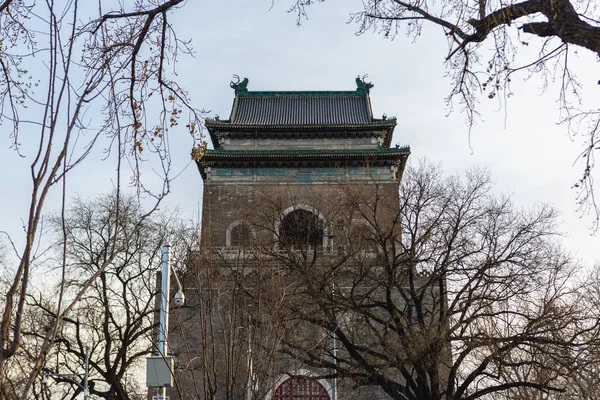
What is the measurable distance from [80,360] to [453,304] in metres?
10.3

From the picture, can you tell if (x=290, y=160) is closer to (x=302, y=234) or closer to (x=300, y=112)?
(x=300, y=112)

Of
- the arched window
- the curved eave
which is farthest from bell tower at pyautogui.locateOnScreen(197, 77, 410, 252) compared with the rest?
the arched window

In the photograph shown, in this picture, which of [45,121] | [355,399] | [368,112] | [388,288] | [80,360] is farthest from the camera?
[368,112]

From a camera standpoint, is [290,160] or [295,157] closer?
[295,157]

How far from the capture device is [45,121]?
2.56 metres

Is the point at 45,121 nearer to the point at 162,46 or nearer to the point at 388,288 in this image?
the point at 162,46

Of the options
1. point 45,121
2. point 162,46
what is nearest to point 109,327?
point 162,46

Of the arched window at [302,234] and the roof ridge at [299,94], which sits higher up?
the roof ridge at [299,94]

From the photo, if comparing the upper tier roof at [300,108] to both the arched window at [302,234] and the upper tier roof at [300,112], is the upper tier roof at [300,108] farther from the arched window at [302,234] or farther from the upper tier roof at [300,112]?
the arched window at [302,234]

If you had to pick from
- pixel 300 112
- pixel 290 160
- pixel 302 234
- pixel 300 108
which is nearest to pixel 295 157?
Result: pixel 290 160

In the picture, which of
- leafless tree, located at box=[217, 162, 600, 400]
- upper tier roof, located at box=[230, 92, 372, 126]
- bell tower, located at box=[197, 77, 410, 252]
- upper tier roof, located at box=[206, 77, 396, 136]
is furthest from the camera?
upper tier roof, located at box=[230, 92, 372, 126]

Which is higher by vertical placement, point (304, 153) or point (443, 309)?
point (304, 153)

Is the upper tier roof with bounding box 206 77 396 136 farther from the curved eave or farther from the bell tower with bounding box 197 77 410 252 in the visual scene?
the curved eave

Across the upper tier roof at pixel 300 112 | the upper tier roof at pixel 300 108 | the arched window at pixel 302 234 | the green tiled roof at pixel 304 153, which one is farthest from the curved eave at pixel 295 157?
the arched window at pixel 302 234
